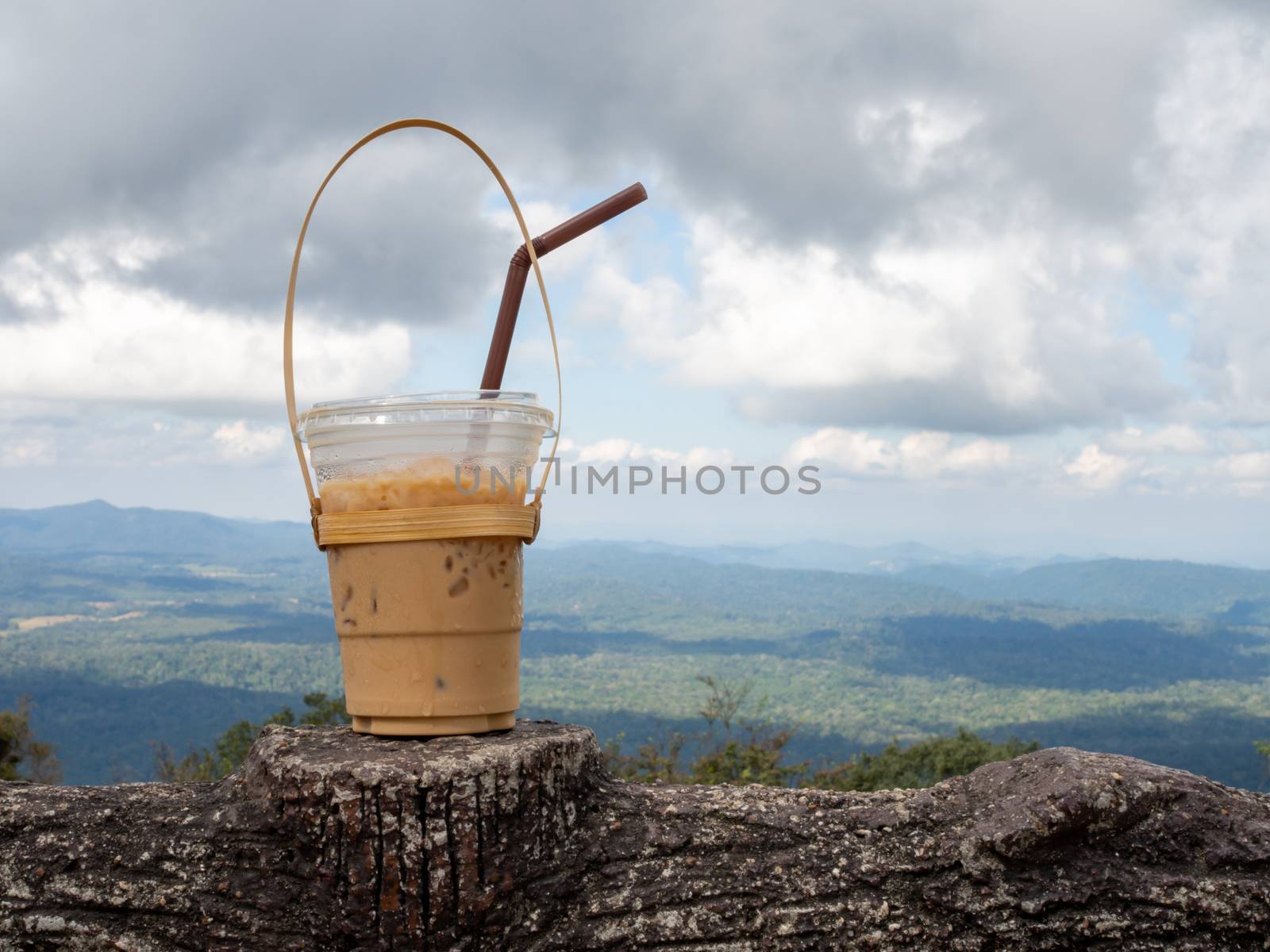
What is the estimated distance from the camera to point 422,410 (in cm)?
333

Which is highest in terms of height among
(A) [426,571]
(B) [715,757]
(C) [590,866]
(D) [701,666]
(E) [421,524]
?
(E) [421,524]

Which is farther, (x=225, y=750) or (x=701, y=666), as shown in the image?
(x=701, y=666)

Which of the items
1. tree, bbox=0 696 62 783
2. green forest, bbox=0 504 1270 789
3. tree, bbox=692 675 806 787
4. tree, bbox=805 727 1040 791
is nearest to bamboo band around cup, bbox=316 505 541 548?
tree, bbox=692 675 806 787

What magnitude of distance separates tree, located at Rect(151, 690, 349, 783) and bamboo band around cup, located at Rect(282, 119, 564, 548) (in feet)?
18.1

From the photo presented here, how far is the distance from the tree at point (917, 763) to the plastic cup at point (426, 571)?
6.09 m

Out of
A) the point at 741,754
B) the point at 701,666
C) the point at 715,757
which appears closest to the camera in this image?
the point at 741,754

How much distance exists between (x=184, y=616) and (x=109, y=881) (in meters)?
175

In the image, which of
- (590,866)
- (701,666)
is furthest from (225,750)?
(701,666)

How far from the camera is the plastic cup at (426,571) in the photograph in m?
3.21

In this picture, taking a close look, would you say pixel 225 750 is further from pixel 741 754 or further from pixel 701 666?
pixel 701 666

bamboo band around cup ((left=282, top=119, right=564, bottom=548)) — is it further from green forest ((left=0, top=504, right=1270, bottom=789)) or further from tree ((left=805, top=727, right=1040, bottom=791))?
green forest ((left=0, top=504, right=1270, bottom=789))

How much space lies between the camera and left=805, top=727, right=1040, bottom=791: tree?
9.72 m

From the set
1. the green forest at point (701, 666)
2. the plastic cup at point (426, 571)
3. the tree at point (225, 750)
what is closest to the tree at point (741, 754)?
the tree at point (225, 750)

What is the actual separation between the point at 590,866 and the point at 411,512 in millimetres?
1286
